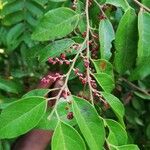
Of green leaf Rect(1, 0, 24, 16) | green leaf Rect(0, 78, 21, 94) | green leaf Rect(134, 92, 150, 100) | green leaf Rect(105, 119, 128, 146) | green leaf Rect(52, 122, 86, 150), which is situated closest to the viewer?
green leaf Rect(52, 122, 86, 150)

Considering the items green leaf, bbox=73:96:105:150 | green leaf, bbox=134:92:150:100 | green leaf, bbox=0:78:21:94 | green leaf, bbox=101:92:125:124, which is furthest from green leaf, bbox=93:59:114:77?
green leaf, bbox=134:92:150:100

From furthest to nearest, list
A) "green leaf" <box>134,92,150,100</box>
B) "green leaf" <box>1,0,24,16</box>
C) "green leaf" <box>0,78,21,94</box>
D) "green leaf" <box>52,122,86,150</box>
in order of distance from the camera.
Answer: "green leaf" <box>134,92,150,100</box> → "green leaf" <box>1,0,24,16</box> → "green leaf" <box>0,78,21,94</box> → "green leaf" <box>52,122,86,150</box>

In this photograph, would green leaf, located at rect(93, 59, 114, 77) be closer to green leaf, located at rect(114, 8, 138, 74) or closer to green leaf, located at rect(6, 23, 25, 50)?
green leaf, located at rect(114, 8, 138, 74)

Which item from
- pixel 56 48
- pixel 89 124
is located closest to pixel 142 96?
pixel 56 48

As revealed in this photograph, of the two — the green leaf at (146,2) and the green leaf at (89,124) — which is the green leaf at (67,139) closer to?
the green leaf at (89,124)

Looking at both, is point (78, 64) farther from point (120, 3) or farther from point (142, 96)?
point (142, 96)

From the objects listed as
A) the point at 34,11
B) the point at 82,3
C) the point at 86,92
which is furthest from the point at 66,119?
the point at 34,11

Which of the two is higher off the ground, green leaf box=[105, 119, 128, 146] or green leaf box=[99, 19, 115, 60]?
green leaf box=[99, 19, 115, 60]

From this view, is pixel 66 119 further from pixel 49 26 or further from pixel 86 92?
pixel 49 26
